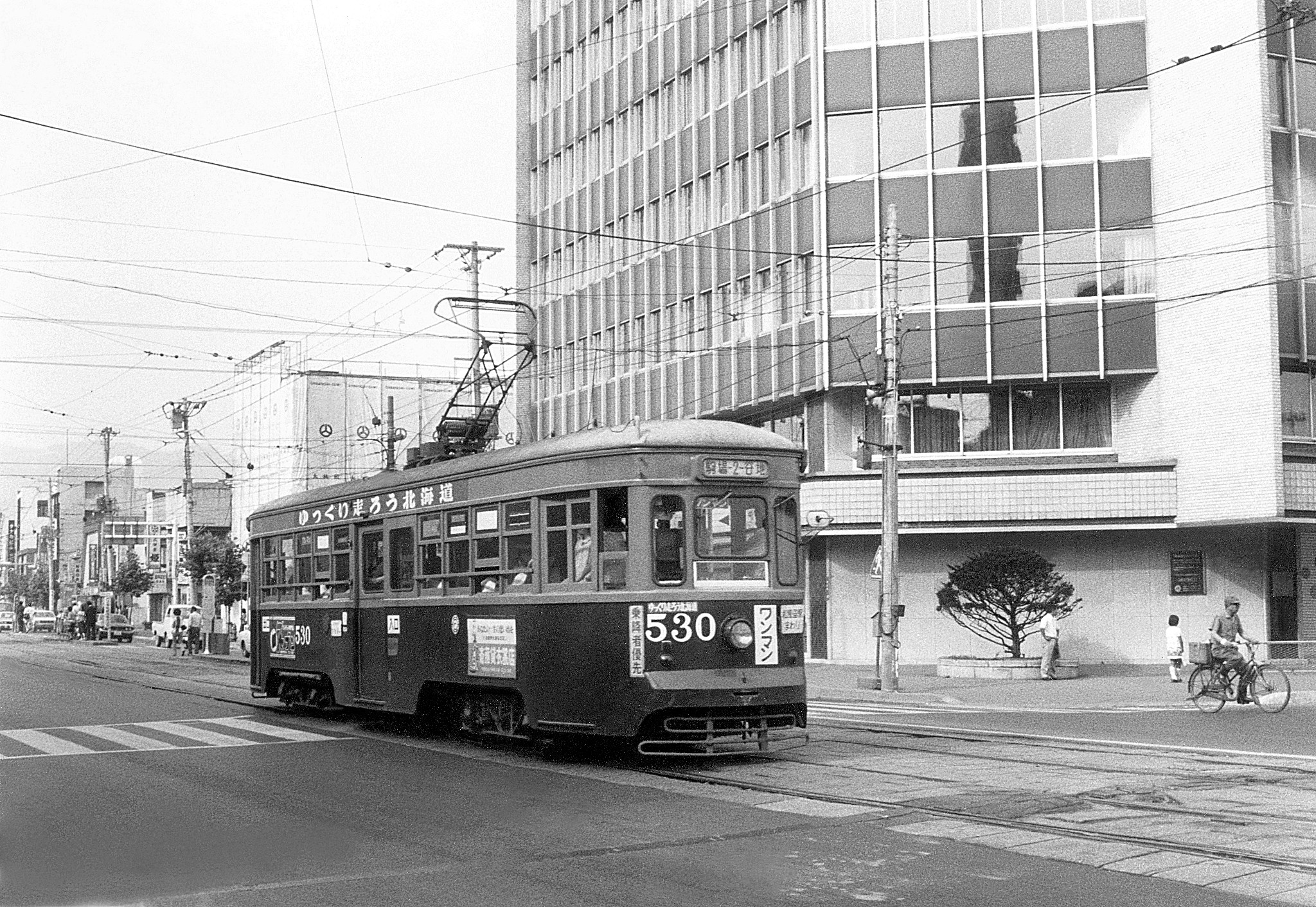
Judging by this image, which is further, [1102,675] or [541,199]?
[541,199]

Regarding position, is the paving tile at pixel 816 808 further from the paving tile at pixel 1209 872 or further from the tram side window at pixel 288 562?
the tram side window at pixel 288 562

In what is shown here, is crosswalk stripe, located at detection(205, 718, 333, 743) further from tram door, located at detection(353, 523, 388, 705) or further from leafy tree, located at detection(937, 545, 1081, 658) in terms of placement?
leafy tree, located at detection(937, 545, 1081, 658)

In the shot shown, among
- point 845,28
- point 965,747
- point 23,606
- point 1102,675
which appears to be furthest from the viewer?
point 23,606

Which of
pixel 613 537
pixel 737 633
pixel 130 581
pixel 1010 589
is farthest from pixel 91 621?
pixel 737 633

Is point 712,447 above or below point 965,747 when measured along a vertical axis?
above

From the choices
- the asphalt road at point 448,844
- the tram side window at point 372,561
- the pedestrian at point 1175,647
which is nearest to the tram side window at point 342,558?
the tram side window at point 372,561

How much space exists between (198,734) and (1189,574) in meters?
23.9

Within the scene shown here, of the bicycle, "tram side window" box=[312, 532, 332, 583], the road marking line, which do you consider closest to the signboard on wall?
the bicycle

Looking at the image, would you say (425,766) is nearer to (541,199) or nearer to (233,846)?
(233,846)

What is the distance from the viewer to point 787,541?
1384cm

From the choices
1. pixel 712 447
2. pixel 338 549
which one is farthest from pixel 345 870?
pixel 338 549

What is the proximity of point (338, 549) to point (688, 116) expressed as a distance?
83.9ft

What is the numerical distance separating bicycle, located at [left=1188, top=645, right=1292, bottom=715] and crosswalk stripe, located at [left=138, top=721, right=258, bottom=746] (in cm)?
1353

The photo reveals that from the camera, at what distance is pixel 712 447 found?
532 inches
